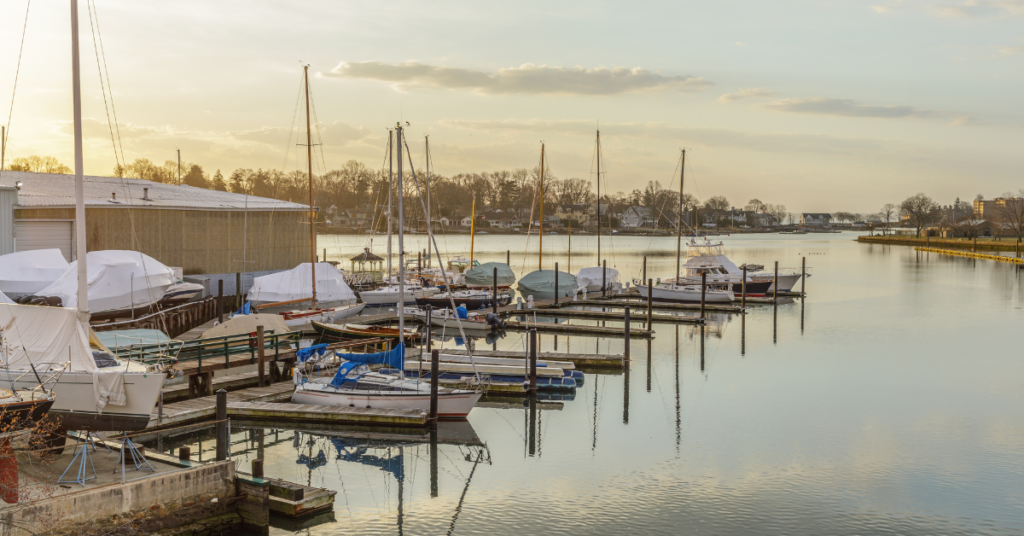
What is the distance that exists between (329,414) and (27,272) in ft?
66.8

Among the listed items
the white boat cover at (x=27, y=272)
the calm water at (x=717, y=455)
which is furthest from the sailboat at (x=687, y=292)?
the white boat cover at (x=27, y=272)

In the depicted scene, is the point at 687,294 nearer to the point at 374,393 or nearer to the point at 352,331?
the point at 352,331

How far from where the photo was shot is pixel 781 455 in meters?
19.2

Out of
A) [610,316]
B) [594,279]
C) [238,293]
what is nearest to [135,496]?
[238,293]

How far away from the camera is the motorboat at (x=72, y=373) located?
14.4 m

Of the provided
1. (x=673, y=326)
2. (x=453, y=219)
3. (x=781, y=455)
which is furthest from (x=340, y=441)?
(x=453, y=219)

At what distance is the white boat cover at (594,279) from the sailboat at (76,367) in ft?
131

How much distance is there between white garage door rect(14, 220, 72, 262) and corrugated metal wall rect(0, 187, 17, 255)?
0.47m

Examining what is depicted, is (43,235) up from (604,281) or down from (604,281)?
up

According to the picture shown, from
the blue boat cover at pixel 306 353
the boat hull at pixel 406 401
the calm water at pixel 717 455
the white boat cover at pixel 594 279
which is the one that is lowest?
the calm water at pixel 717 455

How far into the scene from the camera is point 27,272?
3212 cm

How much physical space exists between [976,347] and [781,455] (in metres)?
24.1

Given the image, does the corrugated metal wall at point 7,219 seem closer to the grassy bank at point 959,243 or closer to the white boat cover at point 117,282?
the white boat cover at point 117,282

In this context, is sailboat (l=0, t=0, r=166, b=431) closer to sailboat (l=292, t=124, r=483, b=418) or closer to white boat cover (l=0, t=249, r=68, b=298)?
sailboat (l=292, t=124, r=483, b=418)
